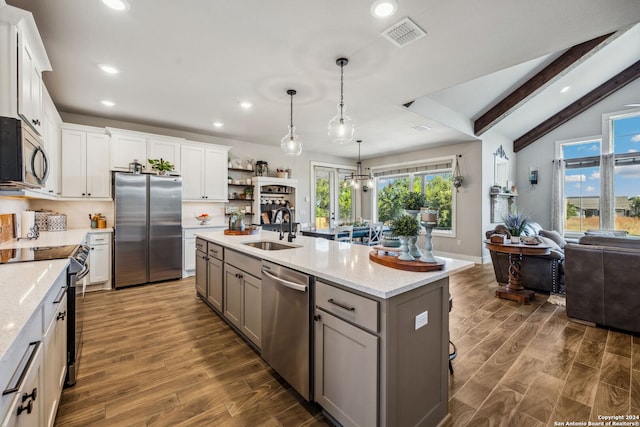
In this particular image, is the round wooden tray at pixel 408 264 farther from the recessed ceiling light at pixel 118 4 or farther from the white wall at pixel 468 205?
the white wall at pixel 468 205

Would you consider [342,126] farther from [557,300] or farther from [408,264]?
[557,300]

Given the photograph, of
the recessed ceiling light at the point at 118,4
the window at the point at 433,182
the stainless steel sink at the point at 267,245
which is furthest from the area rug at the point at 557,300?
the recessed ceiling light at the point at 118,4

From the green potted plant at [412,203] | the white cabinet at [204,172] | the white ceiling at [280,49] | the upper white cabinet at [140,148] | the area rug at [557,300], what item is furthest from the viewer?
the white cabinet at [204,172]

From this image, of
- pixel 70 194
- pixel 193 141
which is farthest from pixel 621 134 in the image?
pixel 70 194

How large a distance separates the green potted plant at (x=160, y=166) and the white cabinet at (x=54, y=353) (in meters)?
3.10

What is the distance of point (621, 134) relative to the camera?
A: 6.03 meters

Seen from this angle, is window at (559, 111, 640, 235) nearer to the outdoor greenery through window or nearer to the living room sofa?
the outdoor greenery through window

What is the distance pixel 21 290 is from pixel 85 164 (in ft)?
12.4

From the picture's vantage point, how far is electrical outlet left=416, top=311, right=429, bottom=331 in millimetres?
1469

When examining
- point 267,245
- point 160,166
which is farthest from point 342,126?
point 160,166

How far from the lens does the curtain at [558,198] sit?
6.76 metres

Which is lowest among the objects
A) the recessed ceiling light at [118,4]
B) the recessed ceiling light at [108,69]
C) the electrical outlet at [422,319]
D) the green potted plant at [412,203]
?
the electrical outlet at [422,319]

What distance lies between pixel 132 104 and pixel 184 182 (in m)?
1.43

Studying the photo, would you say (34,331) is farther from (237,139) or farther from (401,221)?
(237,139)
